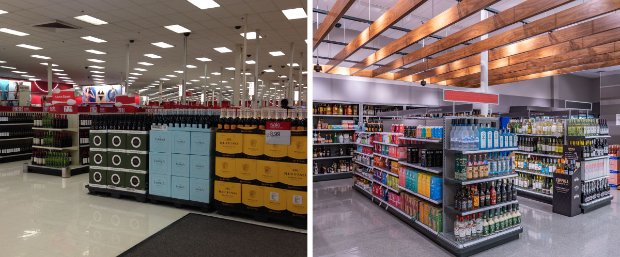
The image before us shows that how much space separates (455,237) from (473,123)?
1488 millimetres

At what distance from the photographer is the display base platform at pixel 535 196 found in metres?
6.22

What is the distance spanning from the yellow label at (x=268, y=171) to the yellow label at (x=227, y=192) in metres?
0.38

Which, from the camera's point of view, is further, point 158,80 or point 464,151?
point 158,80

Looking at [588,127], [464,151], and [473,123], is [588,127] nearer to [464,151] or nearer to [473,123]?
[473,123]

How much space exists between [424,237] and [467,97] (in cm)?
191

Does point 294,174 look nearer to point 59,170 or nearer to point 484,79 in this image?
point 484,79

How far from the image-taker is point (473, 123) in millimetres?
4562

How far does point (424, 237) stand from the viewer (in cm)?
462


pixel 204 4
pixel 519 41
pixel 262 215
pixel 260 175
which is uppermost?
pixel 204 4

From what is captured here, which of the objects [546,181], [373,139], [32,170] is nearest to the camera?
[546,181]

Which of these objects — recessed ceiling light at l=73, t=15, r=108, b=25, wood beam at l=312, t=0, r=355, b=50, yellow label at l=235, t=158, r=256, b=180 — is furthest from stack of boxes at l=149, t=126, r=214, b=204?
recessed ceiling light at l=73, t=15, r=108, b=25

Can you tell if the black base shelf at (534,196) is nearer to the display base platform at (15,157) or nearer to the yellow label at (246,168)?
the yellow label at (246,168)

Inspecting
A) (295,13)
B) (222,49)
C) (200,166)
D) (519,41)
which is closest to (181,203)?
(200,166)

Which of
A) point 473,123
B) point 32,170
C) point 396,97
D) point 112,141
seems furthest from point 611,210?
point 32,170
